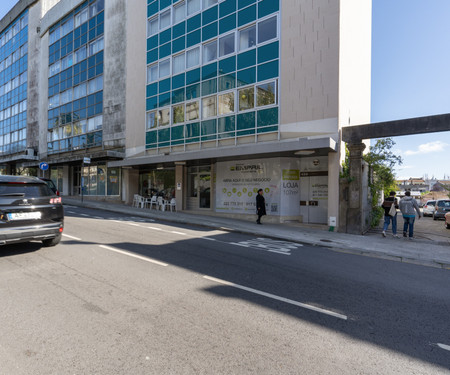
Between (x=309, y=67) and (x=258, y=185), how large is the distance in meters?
5.96

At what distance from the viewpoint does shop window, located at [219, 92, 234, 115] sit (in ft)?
50.0

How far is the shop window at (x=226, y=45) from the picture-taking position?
15325 millimetres

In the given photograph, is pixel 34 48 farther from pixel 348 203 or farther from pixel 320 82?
pixel 348 203

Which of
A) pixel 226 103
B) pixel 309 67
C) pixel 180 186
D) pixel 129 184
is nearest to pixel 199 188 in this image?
pixel 180 186

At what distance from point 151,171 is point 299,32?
523 inches

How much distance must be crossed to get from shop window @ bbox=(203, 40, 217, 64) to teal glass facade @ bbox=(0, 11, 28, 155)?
89.6 feet

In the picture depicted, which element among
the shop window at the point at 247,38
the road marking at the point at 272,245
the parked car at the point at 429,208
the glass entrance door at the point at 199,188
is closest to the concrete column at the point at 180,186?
the glass entrance door at the point at 199,188

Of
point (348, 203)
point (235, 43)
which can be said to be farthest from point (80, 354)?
point (235, 43)

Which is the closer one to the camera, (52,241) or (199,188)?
(52,241)

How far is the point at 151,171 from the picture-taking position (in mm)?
20844

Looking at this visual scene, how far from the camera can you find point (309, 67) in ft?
41.4

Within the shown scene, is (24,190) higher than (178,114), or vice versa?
(178,114)

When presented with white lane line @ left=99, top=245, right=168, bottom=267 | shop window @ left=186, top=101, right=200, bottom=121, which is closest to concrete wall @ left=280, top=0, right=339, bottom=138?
shop window @ left=186, top=101, right=200, bottom=121

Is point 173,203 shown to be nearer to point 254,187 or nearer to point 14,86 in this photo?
point 254,187
